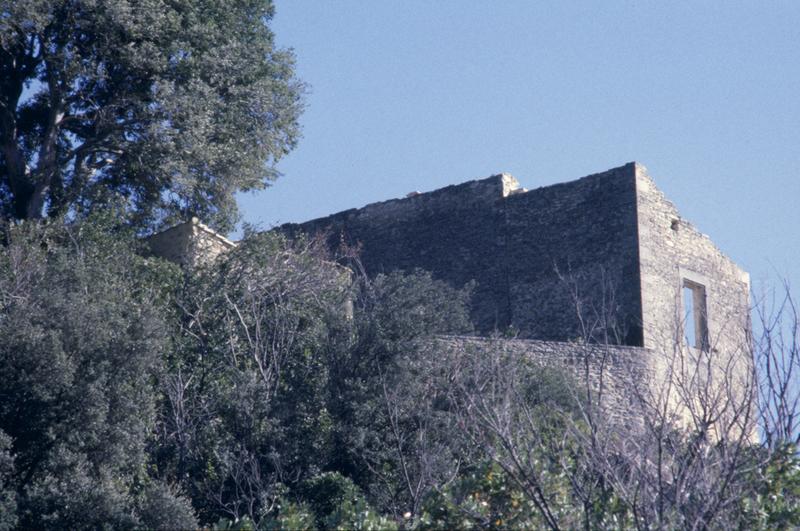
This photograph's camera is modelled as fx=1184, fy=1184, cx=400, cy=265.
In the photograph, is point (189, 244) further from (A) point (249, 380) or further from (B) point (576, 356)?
(B) point (576, 356)

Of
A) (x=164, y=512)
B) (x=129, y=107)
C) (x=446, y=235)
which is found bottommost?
(x=164, y=512)

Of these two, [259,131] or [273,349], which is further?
[259,131]

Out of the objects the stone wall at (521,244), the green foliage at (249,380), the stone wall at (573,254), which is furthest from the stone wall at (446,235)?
the green foliage at (249,380)

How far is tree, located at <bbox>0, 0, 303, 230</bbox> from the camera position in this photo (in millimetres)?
18875

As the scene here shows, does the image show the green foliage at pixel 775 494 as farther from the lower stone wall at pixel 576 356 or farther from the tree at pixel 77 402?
the lower stone wall at pixel 576 356

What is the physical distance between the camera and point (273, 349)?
1530 centimetres

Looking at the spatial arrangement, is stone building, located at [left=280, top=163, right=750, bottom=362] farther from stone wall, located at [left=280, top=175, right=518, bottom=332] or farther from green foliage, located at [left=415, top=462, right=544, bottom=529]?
green foliage, located at [left=415, top=462, right=544, bottom=529]

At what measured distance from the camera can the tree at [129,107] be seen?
1888 cm

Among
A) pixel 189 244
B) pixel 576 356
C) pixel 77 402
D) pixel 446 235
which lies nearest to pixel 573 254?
pixel 446 235

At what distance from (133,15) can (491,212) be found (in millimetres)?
7960

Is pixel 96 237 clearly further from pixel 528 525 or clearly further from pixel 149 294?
pixel 528 525

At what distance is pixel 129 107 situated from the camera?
19.3 meters

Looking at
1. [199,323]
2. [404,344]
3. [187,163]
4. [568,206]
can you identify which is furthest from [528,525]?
[568,206]

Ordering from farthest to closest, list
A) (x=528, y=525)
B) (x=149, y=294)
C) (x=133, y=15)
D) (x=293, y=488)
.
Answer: (x=133, y=15)
(x=149, y=294)
(x=293, y=488)
(x=528, y=525)
